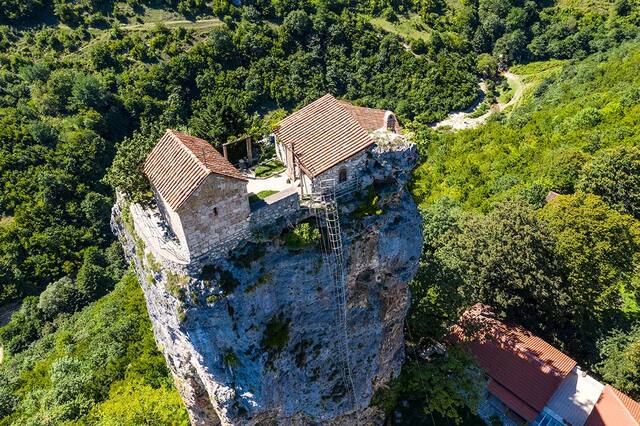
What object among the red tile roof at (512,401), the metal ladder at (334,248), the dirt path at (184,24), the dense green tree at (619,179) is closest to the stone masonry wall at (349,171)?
the metal ladder at (334,248)

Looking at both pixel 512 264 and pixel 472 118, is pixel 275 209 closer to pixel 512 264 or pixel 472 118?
pixel 512 264

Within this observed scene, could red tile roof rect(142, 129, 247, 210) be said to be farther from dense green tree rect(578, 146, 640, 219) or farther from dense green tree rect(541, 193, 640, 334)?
dense green tree rect(578, 146, 640, 219)

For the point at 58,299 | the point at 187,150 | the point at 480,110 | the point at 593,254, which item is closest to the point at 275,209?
the point at 187,150

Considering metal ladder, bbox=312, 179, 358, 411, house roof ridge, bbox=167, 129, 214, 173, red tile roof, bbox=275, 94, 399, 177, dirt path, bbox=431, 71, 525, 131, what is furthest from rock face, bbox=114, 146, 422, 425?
dirt path, bbox=431, 71, 525, 131

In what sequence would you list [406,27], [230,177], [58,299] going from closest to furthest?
1. [230,177]
2. [58,299]
3. [406,27]

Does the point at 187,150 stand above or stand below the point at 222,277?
above

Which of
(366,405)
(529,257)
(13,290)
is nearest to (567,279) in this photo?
(529,257)
